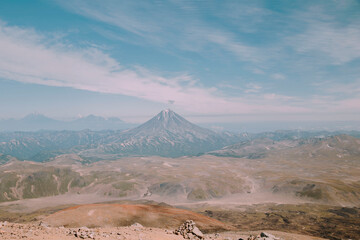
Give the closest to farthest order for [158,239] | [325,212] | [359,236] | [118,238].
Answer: [118,238] → [158,239] → [359,236] → [325,212]

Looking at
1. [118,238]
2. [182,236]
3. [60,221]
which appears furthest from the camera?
[60,221]

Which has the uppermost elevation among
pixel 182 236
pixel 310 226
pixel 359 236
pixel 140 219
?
pixel 182 236

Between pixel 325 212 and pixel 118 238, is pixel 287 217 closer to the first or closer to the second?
pixel 325 212

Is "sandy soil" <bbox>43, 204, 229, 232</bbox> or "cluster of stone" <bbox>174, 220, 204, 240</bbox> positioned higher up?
"cluster of stone" <bbox>174, 220, 204, 240</bbox>

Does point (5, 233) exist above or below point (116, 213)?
above

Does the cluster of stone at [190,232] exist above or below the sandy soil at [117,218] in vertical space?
above

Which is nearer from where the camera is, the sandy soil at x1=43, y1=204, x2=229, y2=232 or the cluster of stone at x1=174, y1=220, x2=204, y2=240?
the cluster of stone at x1=174, y1=220, x2=204, y2=240

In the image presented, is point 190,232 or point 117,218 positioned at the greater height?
point 190,232

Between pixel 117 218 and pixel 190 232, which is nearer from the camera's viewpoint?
pixel 190 232

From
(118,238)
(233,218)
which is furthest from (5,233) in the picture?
(233,218)

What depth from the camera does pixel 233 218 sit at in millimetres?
175500

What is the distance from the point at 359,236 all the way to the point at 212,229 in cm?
10866

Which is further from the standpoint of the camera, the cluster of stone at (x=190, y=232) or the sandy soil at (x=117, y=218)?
the sandy soil at (x=117, y=218)

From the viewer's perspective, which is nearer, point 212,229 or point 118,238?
point 118,238
